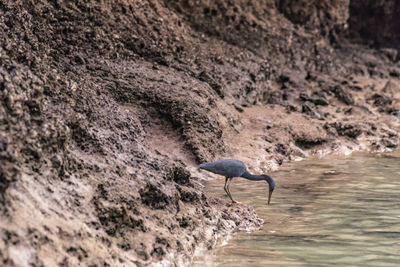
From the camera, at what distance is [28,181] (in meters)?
3.97

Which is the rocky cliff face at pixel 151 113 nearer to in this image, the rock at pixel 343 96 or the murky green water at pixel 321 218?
the rock at pixel 343 96

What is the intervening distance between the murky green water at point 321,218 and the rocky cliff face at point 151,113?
31 centimetres

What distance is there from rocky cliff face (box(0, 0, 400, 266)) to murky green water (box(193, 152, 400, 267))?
310mm

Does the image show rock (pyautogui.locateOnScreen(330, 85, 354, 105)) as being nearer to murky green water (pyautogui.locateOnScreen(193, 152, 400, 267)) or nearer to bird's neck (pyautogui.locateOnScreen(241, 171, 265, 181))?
murky green water (pyautogui.locateOnScreen(193, 152, 400, 267))

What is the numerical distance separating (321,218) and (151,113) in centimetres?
345

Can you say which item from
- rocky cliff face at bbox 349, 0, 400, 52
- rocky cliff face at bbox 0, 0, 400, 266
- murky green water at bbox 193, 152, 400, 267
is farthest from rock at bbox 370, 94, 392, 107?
rocky cliff face at bbox 349, 0, 400, 52

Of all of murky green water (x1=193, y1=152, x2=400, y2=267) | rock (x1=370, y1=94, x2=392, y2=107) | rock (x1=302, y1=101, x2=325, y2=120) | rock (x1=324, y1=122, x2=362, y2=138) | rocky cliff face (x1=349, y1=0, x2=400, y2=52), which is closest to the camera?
murky green water (x1=193, y1=152, x2=400, y2=267)

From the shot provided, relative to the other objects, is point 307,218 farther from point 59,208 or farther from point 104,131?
point 59,208

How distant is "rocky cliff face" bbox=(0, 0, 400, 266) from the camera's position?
4082mm

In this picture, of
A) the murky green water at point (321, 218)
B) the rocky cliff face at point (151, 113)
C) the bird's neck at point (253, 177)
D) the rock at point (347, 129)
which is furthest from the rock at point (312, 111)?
the bird's neck at point (253, 177)

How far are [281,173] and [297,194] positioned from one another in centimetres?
149

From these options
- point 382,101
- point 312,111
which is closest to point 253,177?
point 312,111

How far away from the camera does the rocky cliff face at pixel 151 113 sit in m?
4.08

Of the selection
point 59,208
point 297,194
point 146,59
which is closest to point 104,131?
point 59,208
